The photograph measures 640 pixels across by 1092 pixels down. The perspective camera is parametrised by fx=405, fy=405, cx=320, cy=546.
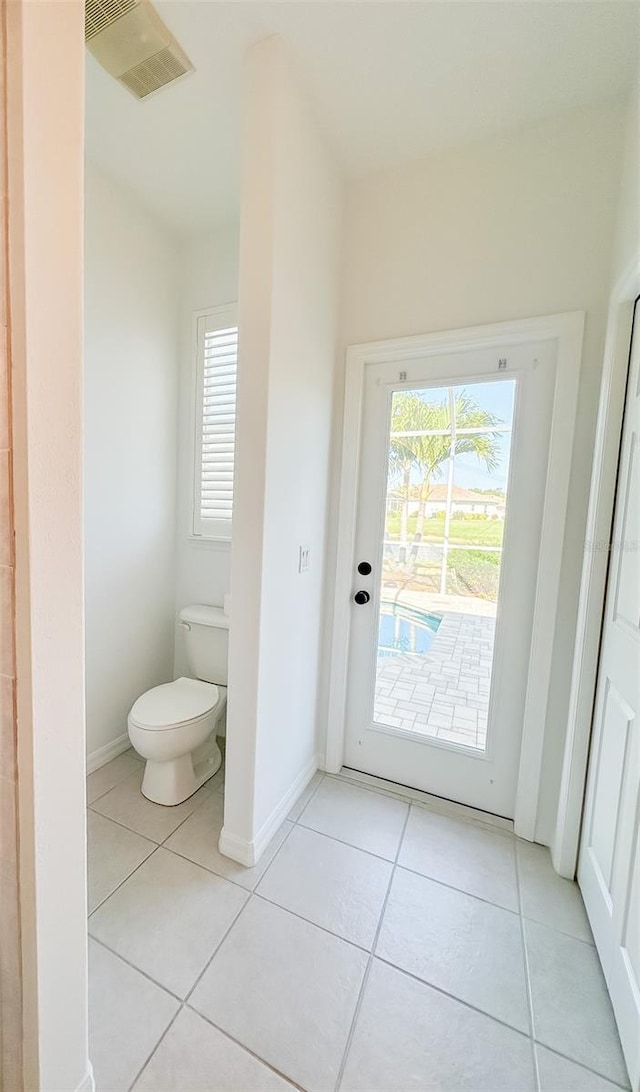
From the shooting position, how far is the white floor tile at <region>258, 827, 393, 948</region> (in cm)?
128

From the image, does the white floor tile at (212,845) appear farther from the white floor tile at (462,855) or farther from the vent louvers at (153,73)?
the vent louvers at (153,73)

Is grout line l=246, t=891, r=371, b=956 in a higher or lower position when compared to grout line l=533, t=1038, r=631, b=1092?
higher

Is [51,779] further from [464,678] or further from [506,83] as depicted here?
[506,83]

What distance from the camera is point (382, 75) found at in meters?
1.34

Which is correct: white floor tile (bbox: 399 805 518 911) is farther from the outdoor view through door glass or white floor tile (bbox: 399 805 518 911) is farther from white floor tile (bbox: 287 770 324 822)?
white floor tile (bbox: 287 770 324 822)

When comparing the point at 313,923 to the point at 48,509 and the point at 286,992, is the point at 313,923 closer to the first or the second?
the point at 286,992

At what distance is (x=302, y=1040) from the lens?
39.0 inches

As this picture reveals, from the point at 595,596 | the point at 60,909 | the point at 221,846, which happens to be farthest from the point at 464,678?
the point at 60,909

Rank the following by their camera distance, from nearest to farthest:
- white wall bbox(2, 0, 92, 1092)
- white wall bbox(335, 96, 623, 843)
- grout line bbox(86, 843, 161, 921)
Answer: white wall bbox(2, 0, 92, 1092) < grout line bbox(86, 843, 161, 921) < white wall bbox(335, 96, 623, 843)

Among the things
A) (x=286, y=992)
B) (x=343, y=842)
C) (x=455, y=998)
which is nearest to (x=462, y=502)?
(x=343, y=842)

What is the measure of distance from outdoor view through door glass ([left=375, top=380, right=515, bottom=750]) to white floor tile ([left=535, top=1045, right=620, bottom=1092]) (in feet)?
2.82

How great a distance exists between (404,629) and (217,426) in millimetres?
1413

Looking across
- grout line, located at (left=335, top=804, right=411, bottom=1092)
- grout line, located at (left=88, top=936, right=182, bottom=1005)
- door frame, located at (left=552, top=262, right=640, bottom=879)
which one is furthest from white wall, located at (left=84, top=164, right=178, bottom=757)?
door frame, located at (left=552, top=262, right=640, bottom=879)

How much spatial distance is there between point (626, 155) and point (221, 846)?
278 centimetres
